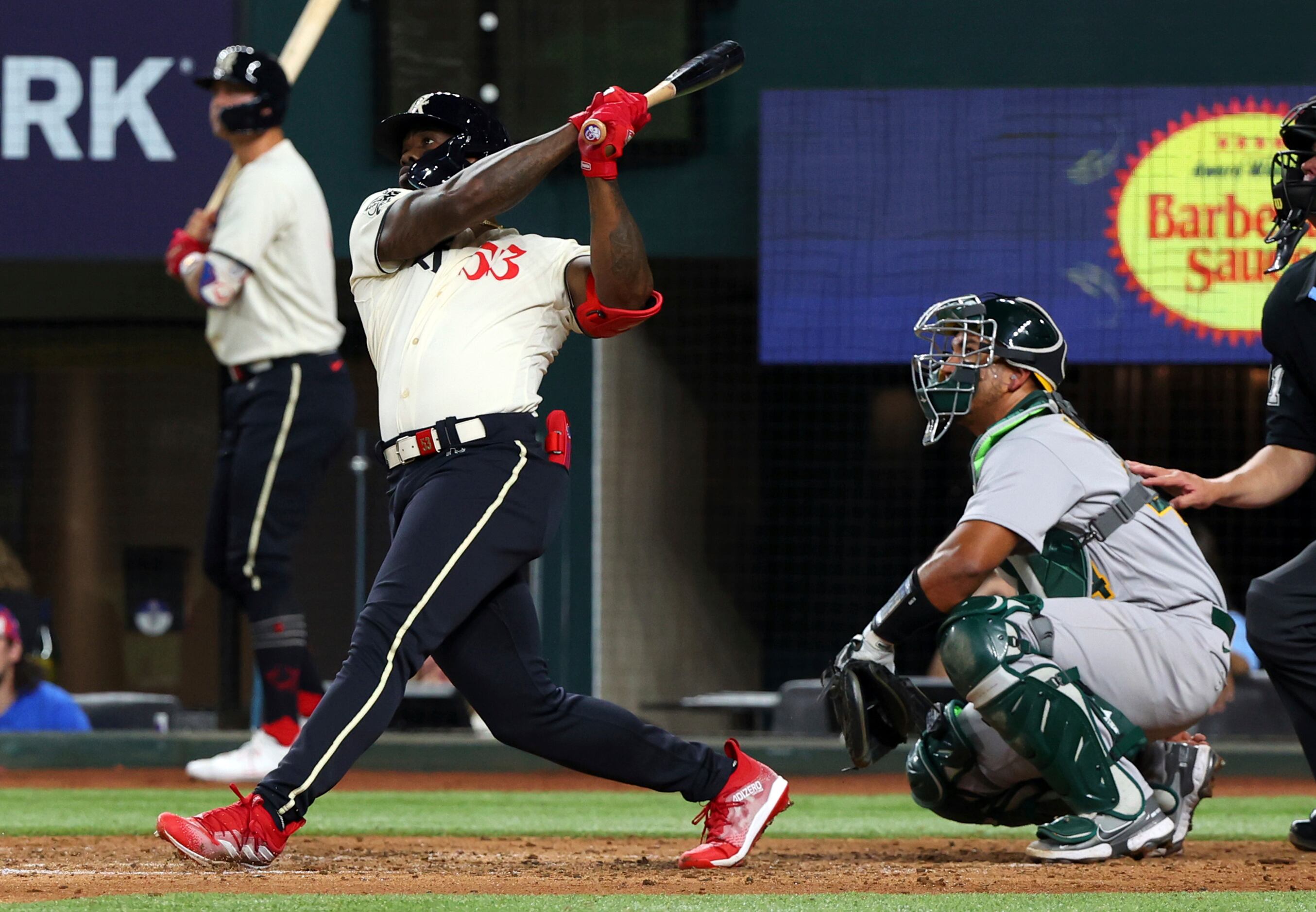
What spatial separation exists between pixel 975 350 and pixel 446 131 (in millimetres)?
1334

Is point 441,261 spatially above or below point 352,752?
above

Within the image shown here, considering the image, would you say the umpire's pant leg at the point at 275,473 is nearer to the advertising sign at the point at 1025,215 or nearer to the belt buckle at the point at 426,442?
the belt buckle at the point at 426,442

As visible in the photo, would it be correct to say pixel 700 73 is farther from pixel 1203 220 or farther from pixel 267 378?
pixel 1203 220

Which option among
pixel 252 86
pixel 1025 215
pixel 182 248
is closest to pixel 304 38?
pixel 252 86

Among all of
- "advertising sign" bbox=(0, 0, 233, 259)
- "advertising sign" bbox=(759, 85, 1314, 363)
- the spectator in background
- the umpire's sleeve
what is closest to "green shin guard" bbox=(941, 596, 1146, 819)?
the umpire's sleeve

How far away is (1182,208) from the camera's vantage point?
319 inches

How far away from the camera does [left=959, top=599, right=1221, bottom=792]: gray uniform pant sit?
3.89m

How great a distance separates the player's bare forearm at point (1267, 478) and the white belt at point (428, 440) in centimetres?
180

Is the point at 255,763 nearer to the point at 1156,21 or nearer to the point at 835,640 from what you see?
the point at 835,640

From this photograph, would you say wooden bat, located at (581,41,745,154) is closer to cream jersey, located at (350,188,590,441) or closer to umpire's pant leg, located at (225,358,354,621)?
cream jersey, located at (350,188,590,441)

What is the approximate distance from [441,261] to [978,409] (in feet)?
4.29

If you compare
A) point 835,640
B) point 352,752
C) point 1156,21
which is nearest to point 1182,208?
point 1156,21

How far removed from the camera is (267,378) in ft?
19.8

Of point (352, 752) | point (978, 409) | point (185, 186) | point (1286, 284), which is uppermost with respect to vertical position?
point (185, 186)
